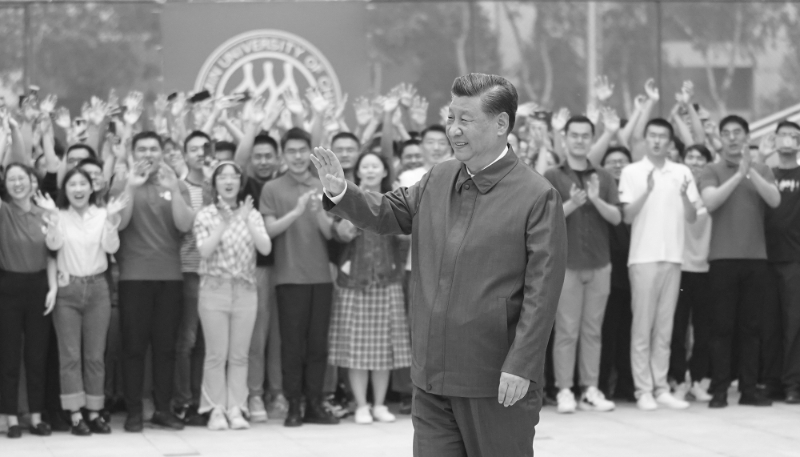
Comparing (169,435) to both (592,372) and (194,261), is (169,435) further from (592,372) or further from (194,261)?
(592,372)

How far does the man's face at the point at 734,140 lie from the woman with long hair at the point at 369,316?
2.46m

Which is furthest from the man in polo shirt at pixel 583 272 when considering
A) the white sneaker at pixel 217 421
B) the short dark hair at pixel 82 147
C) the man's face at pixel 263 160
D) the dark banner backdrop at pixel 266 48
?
the short dark hair at pixel 82 147

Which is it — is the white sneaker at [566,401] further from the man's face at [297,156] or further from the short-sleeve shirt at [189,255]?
the short-sleeve shirt at [189,255]

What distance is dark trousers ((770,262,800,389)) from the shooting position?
8.23m

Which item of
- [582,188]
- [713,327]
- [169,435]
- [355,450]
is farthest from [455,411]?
[713,327]

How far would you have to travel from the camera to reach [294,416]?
296 inches

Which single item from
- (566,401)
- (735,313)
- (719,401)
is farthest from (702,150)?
(566,401)

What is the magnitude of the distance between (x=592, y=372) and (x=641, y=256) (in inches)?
34.6

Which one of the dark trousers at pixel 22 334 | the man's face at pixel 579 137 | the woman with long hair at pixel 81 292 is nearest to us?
the dark trousers at pixel 22 334

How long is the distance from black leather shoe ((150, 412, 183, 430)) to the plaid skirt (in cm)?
106

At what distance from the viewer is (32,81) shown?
10.1 meters

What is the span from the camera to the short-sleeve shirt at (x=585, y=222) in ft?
26.1

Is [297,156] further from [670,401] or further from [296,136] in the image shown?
[670,401]

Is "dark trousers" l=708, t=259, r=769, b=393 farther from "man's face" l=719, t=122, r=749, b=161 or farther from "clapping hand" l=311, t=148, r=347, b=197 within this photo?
"clapping hand" l=311, t=148, r=347, b=197
